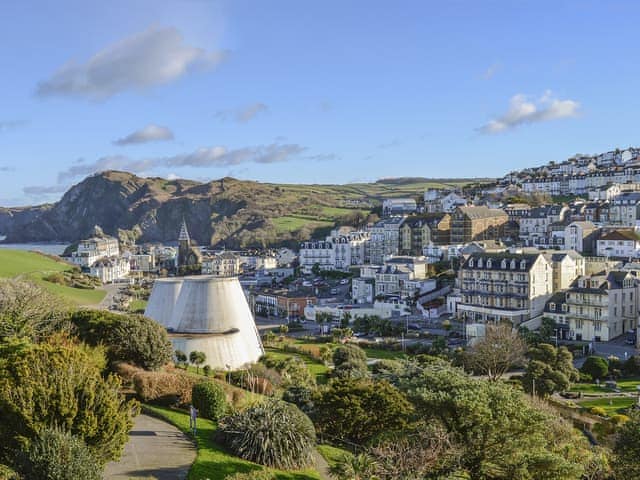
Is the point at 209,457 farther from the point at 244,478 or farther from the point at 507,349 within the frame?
the point at 507,349

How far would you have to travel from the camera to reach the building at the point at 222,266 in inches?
4271

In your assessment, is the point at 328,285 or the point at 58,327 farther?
the point at 328,285

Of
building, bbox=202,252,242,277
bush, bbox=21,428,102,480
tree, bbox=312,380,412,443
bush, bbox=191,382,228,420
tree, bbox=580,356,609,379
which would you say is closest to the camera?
bush, bbox=21,428,102,480

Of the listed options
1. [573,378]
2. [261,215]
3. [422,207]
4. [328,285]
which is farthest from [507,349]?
[261,215]

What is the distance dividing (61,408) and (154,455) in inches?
151

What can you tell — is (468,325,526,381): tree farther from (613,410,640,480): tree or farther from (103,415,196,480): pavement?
(103,415,196,480): pavement

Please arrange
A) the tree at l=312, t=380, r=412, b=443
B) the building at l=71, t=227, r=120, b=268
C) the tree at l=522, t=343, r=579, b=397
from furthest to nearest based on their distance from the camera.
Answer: the building at l=71, t=227, r=120, b=268 < the tree at l=522, t=343, r=579, b=397 < the tree at l=312, t=380, r=412, b=443

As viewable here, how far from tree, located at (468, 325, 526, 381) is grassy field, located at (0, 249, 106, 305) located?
122 feet

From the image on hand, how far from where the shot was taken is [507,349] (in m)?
39.6

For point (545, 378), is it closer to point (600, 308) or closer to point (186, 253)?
point (600, 308)

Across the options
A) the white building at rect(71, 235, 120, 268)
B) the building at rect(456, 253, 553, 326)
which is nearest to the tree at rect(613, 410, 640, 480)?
the building at rect(456, 253, 553, 326)

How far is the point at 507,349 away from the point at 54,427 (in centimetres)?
3122

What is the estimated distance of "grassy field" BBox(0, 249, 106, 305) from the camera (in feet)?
A: 209

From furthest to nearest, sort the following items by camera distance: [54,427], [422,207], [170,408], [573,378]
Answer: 1. [422,207]
2. [573,378]
3. [170,408]
4. [54,427]
